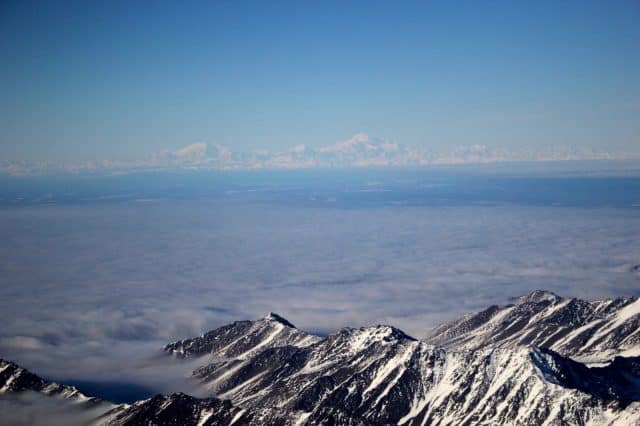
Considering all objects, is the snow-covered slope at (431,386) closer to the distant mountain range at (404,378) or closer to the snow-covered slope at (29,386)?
the distant mountain range at (404,378)

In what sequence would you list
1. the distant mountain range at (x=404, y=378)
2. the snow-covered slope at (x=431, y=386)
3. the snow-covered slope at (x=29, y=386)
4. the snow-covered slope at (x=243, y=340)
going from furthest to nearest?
the snow-covered slope at (x=243, y=340)
the snow-covered slope at (x=29, y=386)
the distant mountain range at (x=404, y=378)
the snow-covered slope at (x=431, y=386)

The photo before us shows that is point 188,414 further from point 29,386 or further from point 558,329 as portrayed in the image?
point 558,329

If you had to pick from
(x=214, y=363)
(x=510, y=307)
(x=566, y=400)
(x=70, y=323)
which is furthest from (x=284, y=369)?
(x=70, y=323)

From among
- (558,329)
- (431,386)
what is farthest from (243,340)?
(558,329)

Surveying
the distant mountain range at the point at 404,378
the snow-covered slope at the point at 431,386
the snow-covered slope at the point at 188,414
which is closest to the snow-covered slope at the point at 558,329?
the distant mountain range at the point at 404,378

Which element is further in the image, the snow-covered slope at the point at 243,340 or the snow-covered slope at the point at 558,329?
the snow-covered slope at the point at 243,340

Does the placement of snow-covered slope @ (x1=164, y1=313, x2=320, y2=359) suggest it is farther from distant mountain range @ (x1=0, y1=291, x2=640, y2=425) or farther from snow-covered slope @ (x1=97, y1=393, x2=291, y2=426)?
snow-covered slope @ (x1=97, y1=393, x2=291, y2=426)

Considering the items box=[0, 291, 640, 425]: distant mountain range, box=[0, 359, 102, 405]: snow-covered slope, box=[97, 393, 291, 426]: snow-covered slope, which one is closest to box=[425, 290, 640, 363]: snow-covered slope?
box=[0, 291, 640, 425]: distant mountain range
